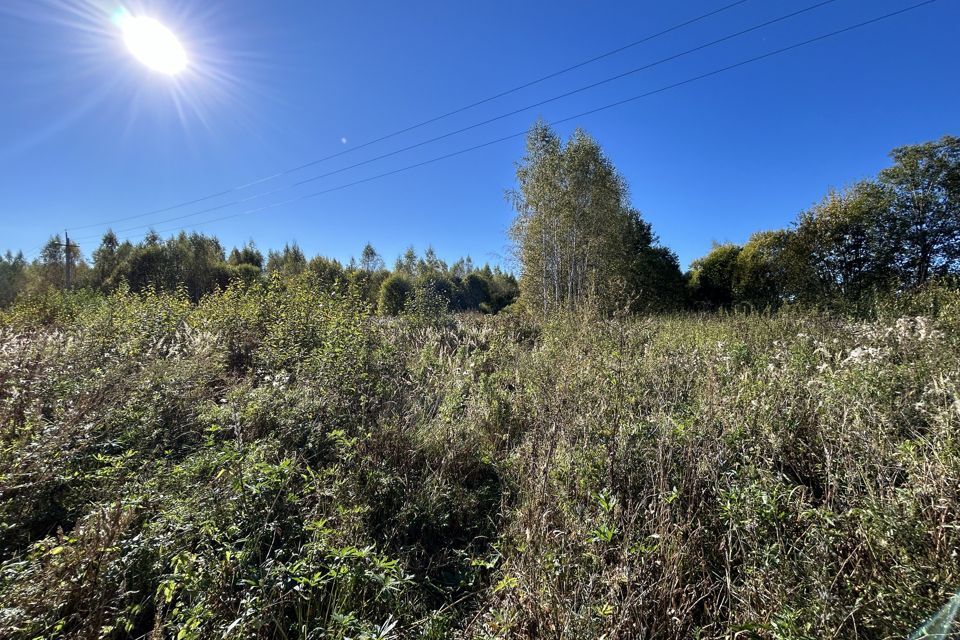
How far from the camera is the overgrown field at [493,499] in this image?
127 cm

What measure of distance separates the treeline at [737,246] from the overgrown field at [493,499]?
4.81 ft

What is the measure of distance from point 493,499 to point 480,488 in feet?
0.41

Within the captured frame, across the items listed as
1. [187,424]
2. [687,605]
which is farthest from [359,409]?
[687,605]

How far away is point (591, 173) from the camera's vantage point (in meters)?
13.5

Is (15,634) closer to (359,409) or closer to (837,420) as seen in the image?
(359,409)

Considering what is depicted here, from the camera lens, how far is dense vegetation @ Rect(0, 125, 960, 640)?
1285 mm

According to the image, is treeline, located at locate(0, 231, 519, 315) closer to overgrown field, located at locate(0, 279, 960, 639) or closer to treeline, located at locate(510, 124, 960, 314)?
treeline, located at locate(510, 124, 960, 314)

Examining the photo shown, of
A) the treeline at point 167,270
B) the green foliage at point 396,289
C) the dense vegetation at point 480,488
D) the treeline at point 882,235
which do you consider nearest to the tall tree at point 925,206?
the treeline at point 882,235

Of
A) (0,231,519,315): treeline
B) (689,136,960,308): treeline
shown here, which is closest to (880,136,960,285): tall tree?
(689,136,960,308): treeline

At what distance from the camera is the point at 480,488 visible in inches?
98.7

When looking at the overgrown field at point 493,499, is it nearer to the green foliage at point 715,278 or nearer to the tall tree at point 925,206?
the tall tree at point 925,206

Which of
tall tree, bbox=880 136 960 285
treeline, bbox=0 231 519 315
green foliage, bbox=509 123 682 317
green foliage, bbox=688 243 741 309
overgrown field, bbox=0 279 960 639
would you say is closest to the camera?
overgrown field, bbox=0 279 960 639

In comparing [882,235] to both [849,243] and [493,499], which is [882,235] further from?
[493,499]

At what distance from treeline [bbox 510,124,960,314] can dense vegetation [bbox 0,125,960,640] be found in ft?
4.97
